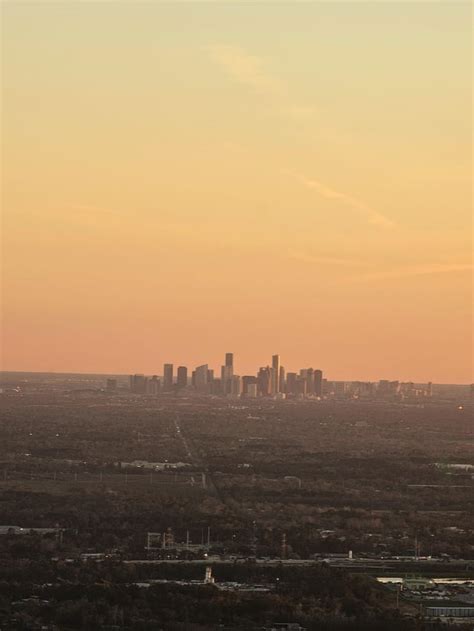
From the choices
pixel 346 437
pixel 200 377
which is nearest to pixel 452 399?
pixel 200 377

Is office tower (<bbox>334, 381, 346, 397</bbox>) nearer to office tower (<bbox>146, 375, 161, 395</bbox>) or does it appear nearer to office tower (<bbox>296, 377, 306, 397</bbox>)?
office tower (<bbox>296, 377, 306, 397</bbox>)

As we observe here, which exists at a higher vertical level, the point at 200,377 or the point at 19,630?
the point at 200,377

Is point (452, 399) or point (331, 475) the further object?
point (452, 399)

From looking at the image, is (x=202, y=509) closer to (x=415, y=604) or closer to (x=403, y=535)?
(x=403, y=535)

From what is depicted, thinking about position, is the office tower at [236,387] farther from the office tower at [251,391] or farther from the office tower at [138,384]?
the office tower at [138,384]

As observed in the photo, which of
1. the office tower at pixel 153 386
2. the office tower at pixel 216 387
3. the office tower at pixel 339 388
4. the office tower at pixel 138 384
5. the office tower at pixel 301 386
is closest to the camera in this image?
the office tower at pixel 138 384

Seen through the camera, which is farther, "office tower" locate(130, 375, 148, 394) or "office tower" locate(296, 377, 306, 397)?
"office tower" locate(296, 377, 306, 397)
